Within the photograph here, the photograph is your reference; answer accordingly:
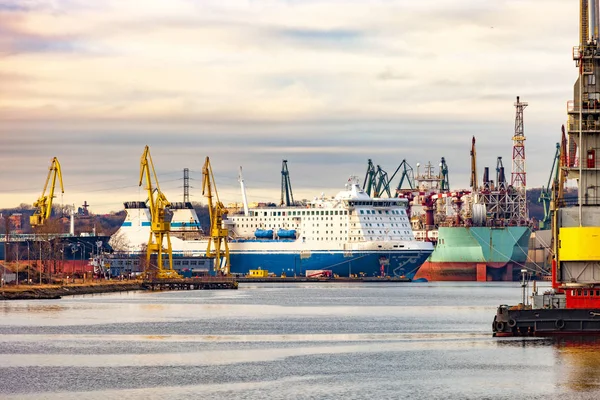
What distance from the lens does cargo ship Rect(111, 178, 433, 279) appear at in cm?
15500

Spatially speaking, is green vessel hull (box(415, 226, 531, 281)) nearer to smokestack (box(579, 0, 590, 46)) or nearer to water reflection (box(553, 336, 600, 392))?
smokestack (box(579, 0, 590, 46))

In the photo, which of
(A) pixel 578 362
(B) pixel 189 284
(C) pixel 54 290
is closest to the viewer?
(A) pixel 578 362

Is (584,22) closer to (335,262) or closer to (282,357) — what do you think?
(282,357)

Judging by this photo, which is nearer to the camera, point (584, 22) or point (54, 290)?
point (584, 22)

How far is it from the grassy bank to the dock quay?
321 cm

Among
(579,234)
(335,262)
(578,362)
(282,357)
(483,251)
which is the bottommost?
(282,357)

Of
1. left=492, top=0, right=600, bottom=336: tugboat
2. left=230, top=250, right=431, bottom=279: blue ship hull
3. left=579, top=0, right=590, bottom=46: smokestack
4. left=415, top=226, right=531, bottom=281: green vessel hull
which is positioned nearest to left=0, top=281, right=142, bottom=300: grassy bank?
left=230, top=250, right=431, bottom=279: blue ship hull

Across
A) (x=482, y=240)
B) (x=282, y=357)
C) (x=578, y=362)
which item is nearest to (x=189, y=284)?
(x=482, y=240)

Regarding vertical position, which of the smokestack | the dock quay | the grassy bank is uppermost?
the smokestack

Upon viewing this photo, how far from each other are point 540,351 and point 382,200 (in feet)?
358

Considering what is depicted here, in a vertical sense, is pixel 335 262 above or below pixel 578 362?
above

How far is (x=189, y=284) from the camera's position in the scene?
13400 cm

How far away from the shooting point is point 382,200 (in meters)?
159

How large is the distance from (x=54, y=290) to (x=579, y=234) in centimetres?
6465
